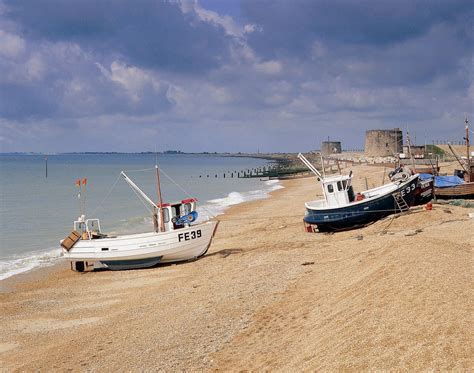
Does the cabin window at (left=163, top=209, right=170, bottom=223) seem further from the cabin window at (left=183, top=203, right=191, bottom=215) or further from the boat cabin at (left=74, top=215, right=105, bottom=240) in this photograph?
the boat cabin at (left=74, top=215, right=105, bottom=240)

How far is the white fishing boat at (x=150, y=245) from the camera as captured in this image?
2164 cm

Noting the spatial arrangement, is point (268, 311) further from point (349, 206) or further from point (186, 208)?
point (349, 206)

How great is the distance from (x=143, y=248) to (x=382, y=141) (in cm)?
8486

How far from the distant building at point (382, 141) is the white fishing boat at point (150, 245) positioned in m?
80.1

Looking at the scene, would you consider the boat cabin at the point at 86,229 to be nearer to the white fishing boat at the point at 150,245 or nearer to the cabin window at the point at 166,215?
the white fishing boat at the point at 150,245

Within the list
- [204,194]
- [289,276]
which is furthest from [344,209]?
[204,194]

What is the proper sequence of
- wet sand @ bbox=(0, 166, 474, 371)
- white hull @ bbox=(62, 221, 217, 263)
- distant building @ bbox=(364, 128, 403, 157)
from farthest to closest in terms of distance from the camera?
1. distant building @ bbox=(364, 128, 403, 157)
2. white hull @ bbox=(62, 221, 217, 263)
3. wet sand @ bbox=(0, 166, 474, 371)

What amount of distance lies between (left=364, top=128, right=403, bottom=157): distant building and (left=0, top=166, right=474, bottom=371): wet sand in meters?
78.7

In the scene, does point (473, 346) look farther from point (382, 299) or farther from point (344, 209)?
point (344, 209)

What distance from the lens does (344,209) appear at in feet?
79.3

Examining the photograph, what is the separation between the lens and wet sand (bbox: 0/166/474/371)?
360 inches

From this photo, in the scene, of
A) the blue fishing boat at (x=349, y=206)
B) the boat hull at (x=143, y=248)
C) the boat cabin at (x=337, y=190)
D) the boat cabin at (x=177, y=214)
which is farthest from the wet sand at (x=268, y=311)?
the boat cabin at (x=337, y=190)

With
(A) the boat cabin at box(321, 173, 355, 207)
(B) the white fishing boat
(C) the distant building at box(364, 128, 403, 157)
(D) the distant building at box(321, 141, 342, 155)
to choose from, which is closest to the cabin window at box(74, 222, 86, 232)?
(B) the white fishing boat

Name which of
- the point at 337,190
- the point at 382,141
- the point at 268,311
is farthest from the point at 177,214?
the point at 382,141
